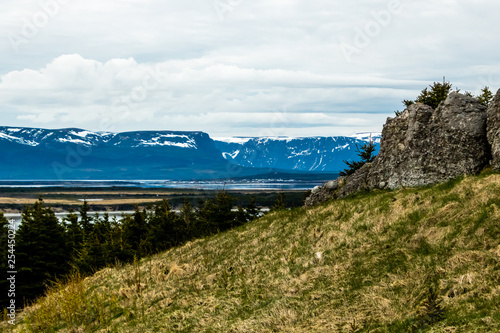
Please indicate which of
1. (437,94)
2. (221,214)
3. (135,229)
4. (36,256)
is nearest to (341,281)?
(437,94)

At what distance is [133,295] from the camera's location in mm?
15695

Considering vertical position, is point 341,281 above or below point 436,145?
below

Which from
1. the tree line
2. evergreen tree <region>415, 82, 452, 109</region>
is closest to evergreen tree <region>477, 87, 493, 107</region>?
evergreen tree <region>415, 82, 452, 109</region>

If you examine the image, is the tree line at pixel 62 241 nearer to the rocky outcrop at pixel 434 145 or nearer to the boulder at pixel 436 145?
the rocky outcrop at pixel 434 145

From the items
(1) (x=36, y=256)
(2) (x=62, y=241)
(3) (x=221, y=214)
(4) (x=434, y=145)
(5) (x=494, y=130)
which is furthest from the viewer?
(2) (x=62, y=241)

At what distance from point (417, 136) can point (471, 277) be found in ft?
45.1

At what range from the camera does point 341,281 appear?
41.8 feet

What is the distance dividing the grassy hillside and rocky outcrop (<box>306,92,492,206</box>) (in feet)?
6.97

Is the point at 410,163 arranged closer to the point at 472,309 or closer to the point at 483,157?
the point at 483,157

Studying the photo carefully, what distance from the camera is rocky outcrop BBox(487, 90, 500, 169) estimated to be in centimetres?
1861

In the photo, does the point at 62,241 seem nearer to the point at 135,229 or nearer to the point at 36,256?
the point at 36,256

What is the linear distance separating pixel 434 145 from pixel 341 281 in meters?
11.8

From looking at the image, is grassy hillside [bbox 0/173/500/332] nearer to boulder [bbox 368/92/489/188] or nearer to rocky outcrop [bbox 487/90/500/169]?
rocky outcrop [bbox 487/90/500/169]

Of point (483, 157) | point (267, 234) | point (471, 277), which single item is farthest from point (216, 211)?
point (471, 277)
